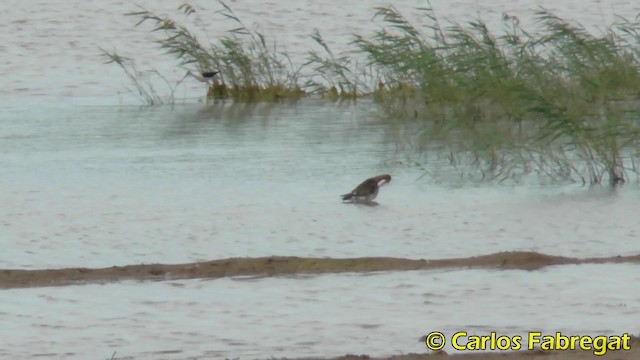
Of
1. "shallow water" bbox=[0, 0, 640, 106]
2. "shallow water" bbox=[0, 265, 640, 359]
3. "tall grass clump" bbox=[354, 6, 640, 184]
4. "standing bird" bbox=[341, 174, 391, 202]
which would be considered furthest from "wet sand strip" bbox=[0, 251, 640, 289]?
"shallow water" bbox=[0, 0, 640, 106]

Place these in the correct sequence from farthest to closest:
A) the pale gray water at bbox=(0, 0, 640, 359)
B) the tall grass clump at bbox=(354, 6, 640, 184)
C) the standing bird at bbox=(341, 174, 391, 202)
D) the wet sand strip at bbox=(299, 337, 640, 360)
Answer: the tall grass clump at bbox=(354, 6, 640, 184) → the standing bird at bbox=(341, 174, 391, 202) → the pale gray water at bbox=(0, 0, 640, 359) → the wet sand strip at bbox=(299, 337, 640, 360)

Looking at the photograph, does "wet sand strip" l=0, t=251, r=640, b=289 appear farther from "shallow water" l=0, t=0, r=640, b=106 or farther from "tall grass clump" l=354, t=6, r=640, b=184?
"shallow water" l=0, t=0, r=640, b=106

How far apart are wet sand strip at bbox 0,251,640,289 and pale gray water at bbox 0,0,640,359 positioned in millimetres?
246

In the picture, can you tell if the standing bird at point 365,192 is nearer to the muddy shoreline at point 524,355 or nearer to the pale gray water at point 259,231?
the pale gray water at point 259,231

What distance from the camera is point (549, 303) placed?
338 inches

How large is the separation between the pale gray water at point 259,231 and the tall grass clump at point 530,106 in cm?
56

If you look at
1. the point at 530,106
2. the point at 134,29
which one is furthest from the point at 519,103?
the point at 134,29

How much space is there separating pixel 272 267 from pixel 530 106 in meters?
5.79

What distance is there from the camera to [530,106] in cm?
1530

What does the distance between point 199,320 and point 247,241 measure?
3340 millimetres

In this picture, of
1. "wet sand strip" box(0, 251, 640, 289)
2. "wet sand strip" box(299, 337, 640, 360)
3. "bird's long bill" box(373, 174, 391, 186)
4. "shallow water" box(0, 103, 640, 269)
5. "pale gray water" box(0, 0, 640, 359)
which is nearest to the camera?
"wet sand strip" box(299, 337, 640, 360)

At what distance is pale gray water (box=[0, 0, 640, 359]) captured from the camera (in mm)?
8102

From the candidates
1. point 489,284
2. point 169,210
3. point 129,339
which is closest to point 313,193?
point 169,210

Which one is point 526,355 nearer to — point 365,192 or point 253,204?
point 365,192
